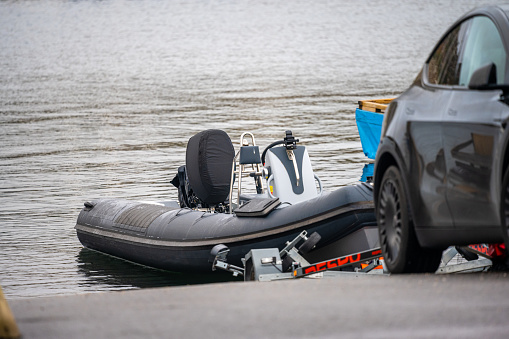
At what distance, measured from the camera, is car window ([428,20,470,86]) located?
7.21 m

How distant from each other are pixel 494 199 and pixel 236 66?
58436mm

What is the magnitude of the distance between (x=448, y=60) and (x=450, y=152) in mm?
793

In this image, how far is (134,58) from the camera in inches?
2950

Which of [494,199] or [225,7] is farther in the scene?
[225,7]

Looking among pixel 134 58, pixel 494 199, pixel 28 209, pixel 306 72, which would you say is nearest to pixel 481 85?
pixel 494 199

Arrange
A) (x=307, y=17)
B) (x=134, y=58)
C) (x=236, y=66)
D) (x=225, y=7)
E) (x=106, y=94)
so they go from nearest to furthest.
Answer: (x=106, y=94) → (x=236, y=66) → (x=134, y=58) → (x=307, y=17) → (x=225, y=7)

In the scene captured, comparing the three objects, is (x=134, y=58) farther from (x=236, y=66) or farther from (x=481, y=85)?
(x=481, y=85)

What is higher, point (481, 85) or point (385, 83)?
point (481, 85)

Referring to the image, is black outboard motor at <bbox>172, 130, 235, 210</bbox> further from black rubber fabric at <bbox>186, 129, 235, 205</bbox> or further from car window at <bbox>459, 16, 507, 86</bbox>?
car window at <bbox>459, 16, 507, 86</bbox>

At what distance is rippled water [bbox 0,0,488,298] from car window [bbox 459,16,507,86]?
7208 mm

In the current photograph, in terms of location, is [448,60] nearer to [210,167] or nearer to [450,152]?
[450,152]

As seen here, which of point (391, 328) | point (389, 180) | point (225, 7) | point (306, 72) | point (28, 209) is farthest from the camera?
point (225, 7)

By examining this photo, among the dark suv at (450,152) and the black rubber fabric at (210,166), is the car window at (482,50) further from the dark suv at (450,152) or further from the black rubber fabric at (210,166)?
the black rubber fabric at (210,166)

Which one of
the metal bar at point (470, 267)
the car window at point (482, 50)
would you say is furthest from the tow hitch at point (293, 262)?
the car window at point (482, 50)
